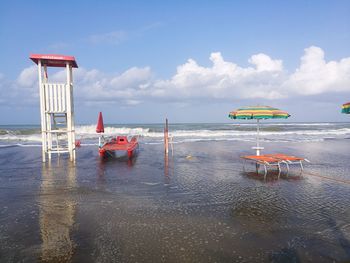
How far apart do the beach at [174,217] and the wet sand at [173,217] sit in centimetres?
2

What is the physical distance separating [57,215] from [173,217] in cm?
268

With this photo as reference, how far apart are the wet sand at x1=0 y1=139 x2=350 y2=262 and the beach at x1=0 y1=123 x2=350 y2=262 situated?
18mm

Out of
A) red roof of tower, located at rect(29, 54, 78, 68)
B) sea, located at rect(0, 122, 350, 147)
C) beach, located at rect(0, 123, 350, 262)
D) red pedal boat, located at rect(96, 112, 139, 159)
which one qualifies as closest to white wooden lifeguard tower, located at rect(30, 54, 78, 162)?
red roof of tower, located at rect(29, 54, 78, 68)

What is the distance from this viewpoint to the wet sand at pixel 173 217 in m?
4.73

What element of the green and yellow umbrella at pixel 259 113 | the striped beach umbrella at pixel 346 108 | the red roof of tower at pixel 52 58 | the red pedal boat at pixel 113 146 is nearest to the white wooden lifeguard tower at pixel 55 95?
the red roof of tower at pixel 52 58

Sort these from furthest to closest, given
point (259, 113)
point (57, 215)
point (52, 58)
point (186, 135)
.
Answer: point (186, 135) < point (259, 113) < point (52, 58) < point (57, 215)

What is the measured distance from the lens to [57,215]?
647cm

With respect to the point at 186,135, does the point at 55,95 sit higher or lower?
higher

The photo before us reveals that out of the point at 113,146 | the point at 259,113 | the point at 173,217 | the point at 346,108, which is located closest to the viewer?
the point at 173,217

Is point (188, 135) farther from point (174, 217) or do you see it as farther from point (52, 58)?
point (174, 217)

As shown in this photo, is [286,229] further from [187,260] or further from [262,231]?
[187,260]

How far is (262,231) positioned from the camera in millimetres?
5594

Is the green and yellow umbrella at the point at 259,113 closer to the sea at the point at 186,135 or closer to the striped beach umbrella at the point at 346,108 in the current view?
the striped beach umbrella at the point at 346,108

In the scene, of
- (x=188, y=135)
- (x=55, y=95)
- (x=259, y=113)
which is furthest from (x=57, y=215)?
(x=188, y=135)
